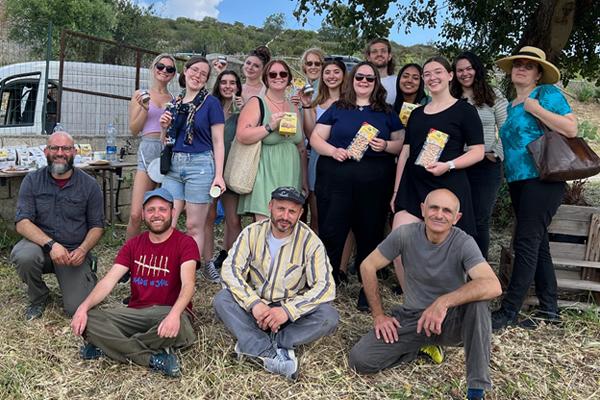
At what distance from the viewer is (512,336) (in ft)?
12.2

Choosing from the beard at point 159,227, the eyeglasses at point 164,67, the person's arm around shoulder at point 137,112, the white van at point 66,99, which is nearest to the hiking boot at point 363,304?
the beard at point 159,227

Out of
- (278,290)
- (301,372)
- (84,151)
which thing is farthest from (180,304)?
(84,151)

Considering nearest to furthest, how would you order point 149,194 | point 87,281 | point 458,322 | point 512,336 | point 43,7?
point 458,322 → point 149,194 → point 512,336 → point 87,281 → point 43,7

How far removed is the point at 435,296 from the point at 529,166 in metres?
1.18

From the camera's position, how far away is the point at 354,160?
150 inches

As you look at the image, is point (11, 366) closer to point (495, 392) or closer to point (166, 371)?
point (166, 371)

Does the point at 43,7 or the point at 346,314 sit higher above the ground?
the point at 43,7

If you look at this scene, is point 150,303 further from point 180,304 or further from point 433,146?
point 433,146

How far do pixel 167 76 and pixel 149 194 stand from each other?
4.79 feet

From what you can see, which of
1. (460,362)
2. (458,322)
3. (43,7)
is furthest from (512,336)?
(43,7)

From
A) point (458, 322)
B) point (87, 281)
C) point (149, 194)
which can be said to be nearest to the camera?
point (458, 322)

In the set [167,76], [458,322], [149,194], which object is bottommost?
[458,322]

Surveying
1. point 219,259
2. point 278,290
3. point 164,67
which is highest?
point 164,67

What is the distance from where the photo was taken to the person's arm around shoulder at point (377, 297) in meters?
3.17
